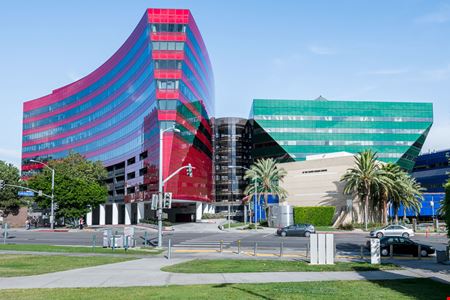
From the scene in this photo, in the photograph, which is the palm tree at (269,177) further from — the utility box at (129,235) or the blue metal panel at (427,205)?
the utility box at (129,235)

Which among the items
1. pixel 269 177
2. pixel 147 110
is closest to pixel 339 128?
pixel 269 177

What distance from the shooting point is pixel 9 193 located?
93.6m

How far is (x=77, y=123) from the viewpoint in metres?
123

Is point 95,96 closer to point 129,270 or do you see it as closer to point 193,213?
point 193,213

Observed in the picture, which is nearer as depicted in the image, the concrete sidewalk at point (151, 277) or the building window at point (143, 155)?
the concrete sidewalk at point (151, 277)

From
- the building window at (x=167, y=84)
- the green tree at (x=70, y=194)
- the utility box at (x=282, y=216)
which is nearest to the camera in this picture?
the utility box at (x=282, y=216)

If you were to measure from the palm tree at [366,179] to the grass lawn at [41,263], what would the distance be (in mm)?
46148

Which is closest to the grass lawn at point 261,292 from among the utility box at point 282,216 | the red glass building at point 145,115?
the utility box at point 282,216

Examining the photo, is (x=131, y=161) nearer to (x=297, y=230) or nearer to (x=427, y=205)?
(x=297, y=230)

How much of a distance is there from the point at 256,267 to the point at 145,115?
63.6 m

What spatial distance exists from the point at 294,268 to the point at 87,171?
3052 inches

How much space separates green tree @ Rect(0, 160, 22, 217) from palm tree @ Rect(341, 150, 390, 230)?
6411 cm

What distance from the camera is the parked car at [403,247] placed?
101 ft

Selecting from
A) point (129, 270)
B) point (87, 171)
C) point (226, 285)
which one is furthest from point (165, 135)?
point (226, 285)
